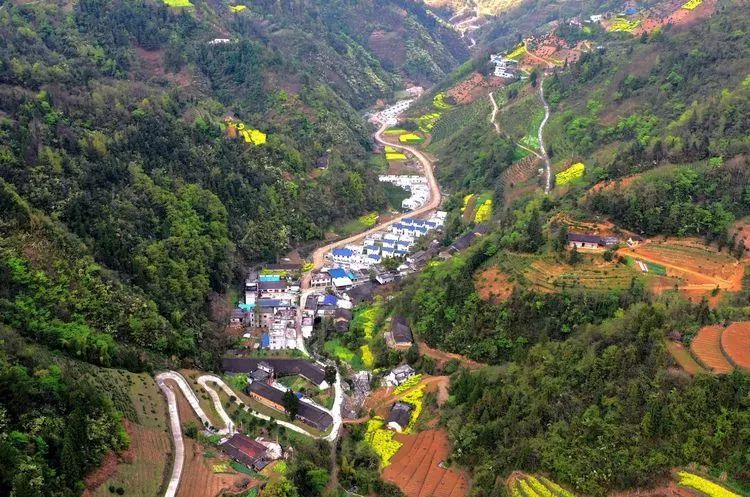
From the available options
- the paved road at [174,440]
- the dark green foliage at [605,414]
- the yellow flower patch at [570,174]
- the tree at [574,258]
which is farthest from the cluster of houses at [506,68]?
the paved road at [174,440]

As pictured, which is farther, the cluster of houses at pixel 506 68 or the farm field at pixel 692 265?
the cluster of houses at pixel 506 68

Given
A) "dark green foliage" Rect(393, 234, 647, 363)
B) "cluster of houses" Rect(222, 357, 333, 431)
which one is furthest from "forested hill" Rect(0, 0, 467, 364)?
"dark green foliage" Rect(393, 234, 647, 363)

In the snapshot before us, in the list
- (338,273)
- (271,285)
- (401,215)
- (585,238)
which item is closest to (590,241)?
(585,238)

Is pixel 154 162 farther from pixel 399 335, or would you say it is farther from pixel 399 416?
pixel 399 416

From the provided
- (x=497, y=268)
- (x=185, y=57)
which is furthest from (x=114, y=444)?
(x=185, y=57)

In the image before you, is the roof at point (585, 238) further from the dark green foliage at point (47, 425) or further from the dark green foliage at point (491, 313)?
the dark green foliage at point (47, 425)

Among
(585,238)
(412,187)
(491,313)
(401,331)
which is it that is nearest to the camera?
(491,313)

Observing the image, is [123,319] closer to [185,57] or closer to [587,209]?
[587,209]
